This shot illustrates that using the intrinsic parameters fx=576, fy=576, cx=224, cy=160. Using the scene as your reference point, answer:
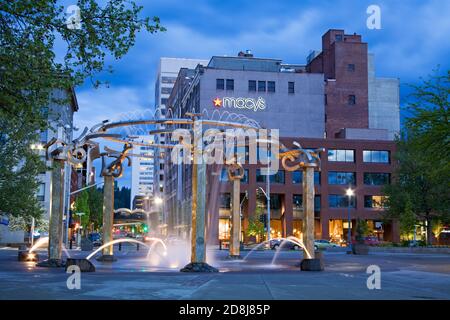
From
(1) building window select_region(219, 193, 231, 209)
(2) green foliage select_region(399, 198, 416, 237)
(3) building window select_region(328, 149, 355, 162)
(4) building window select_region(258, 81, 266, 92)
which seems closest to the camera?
(2) green foliage select_region(399, 198, 416, 237)

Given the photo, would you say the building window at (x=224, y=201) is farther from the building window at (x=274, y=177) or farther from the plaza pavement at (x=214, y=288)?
the plaza pavement at (x=214, y=288)

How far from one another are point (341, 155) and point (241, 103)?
61.3 ft

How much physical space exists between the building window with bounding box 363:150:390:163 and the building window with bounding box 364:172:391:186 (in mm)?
2274

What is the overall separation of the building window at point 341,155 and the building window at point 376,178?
365cm

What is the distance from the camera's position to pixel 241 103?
96250 mm

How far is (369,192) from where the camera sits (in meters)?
94.8

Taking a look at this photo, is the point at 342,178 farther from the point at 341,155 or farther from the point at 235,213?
the point at 235,213

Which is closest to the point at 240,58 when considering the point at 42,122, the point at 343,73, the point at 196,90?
the point at 196,90

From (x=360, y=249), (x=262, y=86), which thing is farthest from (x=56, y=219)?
(x=262, y=86)

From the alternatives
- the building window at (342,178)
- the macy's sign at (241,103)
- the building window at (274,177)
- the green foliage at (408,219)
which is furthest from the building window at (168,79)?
the green foliage at (408,219)

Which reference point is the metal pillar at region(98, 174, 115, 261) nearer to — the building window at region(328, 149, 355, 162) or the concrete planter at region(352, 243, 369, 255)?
the concrete planter at region(352, 243, 369, 255)

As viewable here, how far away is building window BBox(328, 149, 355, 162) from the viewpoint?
94.9 m

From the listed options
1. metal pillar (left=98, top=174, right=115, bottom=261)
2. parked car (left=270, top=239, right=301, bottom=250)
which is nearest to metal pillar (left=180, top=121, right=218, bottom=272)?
metal pillar (left=98, top=174, right=115, bottom=261)
